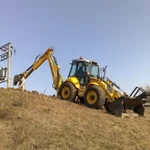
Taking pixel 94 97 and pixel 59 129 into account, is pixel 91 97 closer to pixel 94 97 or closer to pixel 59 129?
pixel 94 97

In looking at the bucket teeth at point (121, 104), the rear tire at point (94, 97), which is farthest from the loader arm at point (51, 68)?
the bucket teeth at point (121, 104)

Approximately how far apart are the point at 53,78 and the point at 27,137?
9197mm

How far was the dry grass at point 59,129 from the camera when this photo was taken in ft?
27.9

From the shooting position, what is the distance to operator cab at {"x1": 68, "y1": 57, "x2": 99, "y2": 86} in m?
16.1

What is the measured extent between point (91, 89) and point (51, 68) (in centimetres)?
415

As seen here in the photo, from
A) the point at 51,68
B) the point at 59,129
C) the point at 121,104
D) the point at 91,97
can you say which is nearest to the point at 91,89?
the point at 91,97

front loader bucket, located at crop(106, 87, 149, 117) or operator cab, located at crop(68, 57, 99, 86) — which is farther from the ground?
operator cab, located at crop(68, 57, 99, 86)

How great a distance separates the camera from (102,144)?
8711mm

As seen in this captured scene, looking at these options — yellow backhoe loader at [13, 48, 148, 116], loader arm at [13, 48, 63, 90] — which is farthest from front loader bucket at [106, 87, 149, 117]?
loader arm at [13, 48, 63, 90]

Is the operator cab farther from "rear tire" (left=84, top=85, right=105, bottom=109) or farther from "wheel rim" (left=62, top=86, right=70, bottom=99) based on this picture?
"rear tire" (left=84, top=85, right=105, bottom=109)

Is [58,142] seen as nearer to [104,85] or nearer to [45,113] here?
[45,113]

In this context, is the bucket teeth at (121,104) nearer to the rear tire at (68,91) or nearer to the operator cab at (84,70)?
the rear tire at (68,91)

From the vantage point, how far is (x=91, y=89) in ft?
48.4

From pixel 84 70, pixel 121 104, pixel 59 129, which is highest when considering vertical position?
pixel 84 70
